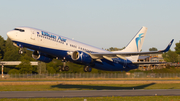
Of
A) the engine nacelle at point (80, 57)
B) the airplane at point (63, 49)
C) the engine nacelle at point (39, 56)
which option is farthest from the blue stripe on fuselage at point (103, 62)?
the engine nacelle at point (39, 56)

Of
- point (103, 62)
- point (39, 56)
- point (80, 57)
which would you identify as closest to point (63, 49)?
point (80, 57)

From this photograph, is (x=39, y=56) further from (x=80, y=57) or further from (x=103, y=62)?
(x=103, y=62)

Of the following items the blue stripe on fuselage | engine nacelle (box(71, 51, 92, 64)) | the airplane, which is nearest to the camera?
the airplane

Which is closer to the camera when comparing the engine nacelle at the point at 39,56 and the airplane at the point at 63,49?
the airplane at the point at 63,49

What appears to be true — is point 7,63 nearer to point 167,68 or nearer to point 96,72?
point 96,72

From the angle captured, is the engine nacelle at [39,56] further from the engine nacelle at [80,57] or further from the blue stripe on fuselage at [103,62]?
the engine nacelle at [80,57]

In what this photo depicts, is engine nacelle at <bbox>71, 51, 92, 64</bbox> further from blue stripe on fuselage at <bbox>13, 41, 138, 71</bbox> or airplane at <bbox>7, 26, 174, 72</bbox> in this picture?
blue stripe on fuselage at <bbox>13, 41, 138, 71</bbox>

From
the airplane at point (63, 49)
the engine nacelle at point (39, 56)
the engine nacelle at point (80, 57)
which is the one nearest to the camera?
the airplane at point (63, 49)

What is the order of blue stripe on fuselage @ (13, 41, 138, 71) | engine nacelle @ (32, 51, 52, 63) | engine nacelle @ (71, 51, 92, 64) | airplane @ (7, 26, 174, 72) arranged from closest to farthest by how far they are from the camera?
airplane @ (7, 26, 174, 72)
blue stripe on fuselage @ (13, 41, 138, 71)
engine nacelle @ (71, 51, 92, 64)
engine nacelle @ (32, 51, 52, 63)

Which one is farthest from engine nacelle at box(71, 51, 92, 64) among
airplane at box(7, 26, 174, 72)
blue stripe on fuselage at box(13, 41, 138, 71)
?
blue stripe on fuselage at box(13, 41, 138, 71)

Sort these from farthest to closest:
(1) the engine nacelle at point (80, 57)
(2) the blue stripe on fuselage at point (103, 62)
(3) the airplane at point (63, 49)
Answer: (1) the engine nacelle at point (80, 57) → (2) the blue stripe on fuselage at point (103, 62) → (3) the airplane at point (63, 49)

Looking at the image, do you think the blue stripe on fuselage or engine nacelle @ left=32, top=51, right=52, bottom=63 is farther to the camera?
engine nacelle @ left=32, top=51, right=52, bottom=63

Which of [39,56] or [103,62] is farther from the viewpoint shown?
[103,62]

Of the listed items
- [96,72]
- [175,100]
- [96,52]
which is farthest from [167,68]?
[175,100]
